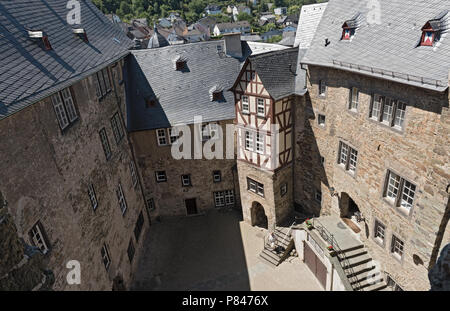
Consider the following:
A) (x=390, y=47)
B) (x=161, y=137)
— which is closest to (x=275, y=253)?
(x=161, y=137)

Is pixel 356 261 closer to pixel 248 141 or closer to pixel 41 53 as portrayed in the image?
pixel 248 141

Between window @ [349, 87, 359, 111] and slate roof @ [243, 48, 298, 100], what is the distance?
12.4 feet

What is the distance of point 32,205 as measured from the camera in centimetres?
1077

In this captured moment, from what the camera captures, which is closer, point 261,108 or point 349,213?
point 261,108

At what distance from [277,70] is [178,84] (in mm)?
7833

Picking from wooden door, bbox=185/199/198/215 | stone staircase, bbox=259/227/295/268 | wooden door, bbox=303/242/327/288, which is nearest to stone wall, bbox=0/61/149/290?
wooden door, bbox=185/199/198/215

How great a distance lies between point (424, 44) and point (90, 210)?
16531 mm

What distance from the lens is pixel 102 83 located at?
18438 millimetres

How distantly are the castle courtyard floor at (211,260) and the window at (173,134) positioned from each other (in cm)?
706

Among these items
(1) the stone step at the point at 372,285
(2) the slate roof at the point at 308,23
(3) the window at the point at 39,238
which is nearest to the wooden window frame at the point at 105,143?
(3) the window at the point at 39,238

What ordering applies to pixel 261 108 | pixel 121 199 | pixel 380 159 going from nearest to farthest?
1. pixel 380 159
2. pixel 261 108
3. pixel 121 199

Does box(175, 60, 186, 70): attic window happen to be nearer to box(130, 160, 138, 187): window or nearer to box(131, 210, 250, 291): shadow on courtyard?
box(130, 160, 138, 187): window

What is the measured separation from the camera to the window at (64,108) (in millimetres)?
13409
